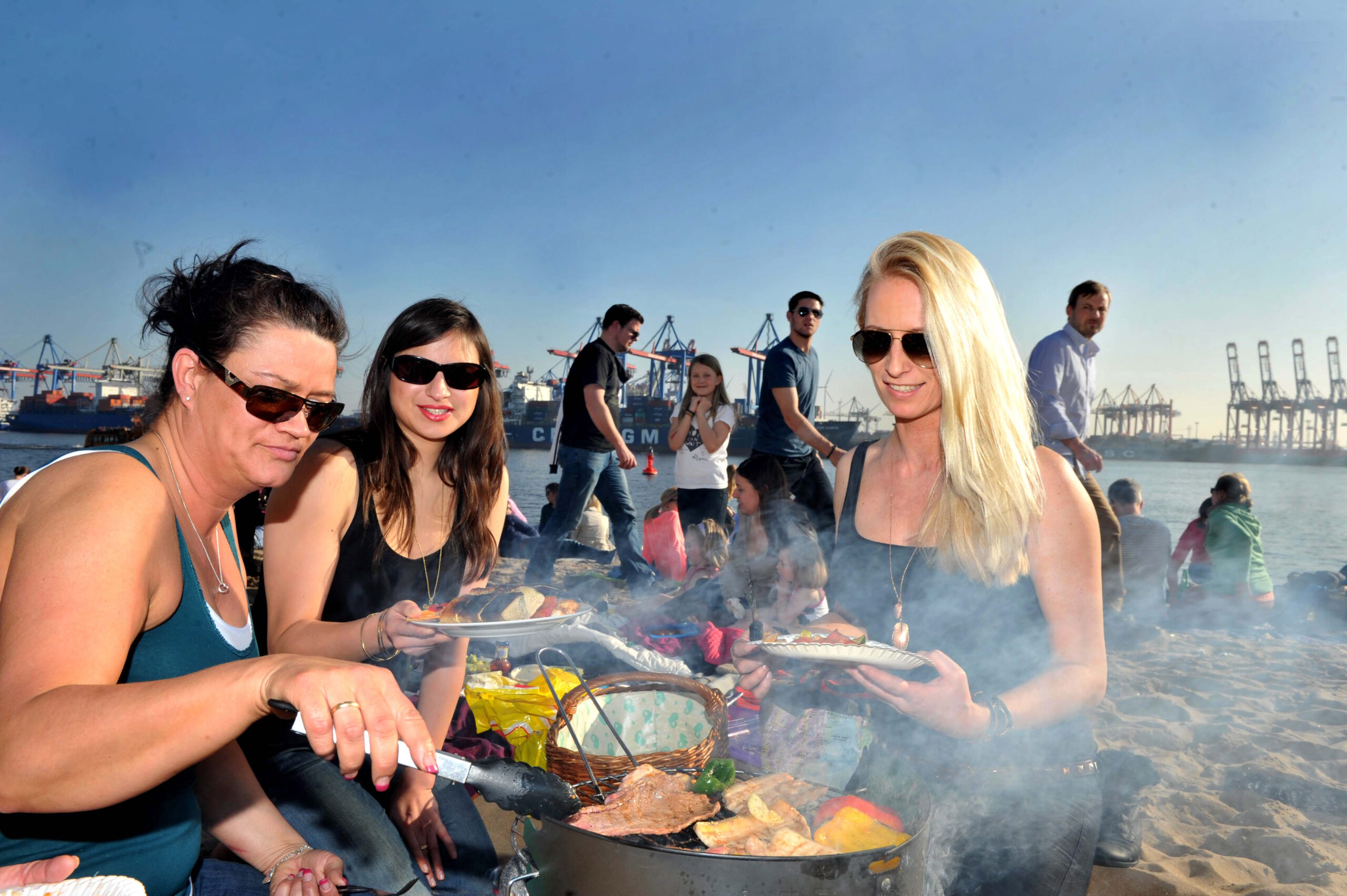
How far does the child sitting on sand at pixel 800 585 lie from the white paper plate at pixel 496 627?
3.13 metres

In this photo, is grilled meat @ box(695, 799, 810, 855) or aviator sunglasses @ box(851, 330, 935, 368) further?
aviator sunglasses @ box(851, 330, 935, 368)

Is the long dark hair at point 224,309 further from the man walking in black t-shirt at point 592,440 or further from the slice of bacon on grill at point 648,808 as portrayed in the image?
the man walking in black t-shirt at point 592,440

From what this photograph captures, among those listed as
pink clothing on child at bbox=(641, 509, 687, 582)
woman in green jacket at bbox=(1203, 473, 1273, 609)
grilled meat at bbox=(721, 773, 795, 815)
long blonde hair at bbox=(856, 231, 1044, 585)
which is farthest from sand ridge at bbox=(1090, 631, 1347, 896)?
pink clothing on child at bbox=(641, 509, 687, 582)

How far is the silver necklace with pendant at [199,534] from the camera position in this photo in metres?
1.63

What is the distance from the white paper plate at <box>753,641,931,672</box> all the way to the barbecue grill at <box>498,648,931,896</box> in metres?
0.32

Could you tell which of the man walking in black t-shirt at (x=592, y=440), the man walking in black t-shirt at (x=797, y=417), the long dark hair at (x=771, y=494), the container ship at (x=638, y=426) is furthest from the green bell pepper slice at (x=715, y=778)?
the container ship at (x=638, y=426)

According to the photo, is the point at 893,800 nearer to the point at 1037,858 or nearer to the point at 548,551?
the point at 1037,858

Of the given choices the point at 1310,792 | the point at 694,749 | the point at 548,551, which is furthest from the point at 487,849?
the point at 548,551

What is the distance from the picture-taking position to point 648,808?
165cm

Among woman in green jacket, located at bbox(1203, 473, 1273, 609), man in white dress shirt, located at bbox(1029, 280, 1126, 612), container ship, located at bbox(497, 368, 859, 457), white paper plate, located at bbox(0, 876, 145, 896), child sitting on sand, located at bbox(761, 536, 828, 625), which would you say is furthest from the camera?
container ship, located at bbox(497, 368, 859, 457)

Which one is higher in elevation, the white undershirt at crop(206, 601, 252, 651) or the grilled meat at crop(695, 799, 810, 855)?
the white undershirt at crop(206, 601, 252, 651)

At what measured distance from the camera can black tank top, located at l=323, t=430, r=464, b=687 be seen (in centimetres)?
254

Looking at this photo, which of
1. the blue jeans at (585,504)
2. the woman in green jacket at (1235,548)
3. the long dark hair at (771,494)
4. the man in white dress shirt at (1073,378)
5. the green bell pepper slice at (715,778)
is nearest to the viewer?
the green bell pepper slice at (715,778)

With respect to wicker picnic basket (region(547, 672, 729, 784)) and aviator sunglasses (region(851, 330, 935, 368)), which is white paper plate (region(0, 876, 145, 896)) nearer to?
wicker picnic basket (region(547, 672, 729, 784))
